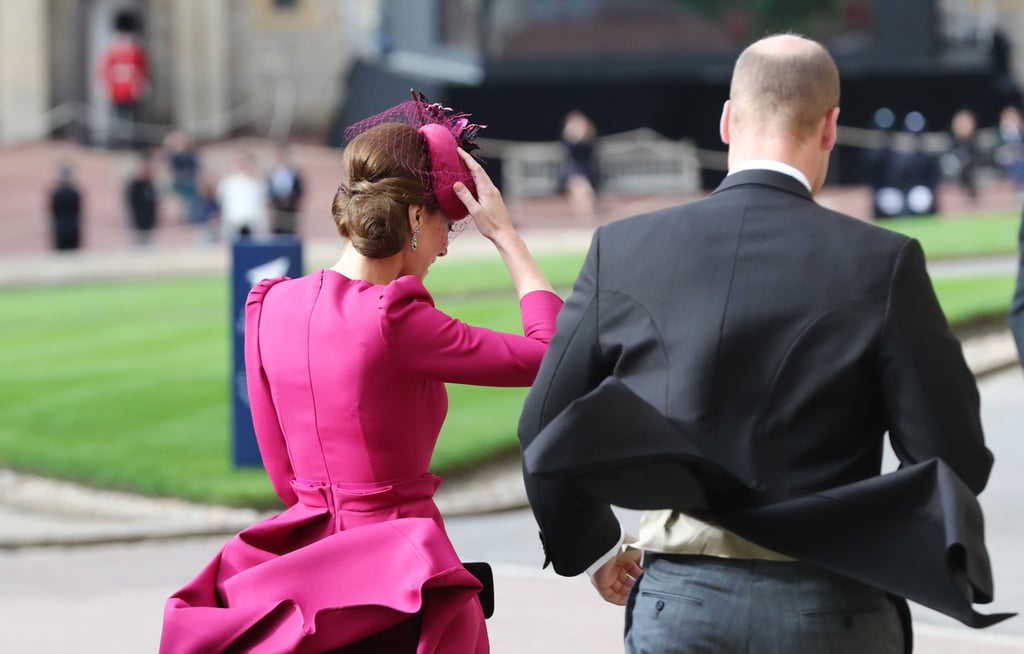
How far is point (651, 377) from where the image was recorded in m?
2.95

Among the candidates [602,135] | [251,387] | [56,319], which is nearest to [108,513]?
[251,387]

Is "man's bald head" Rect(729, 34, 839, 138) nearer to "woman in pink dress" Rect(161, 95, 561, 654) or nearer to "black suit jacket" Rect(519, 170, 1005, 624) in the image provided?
"black suit jacket" Rect(519, 170, 1005, 624)

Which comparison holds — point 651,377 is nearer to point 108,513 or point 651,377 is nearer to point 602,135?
point 108,513

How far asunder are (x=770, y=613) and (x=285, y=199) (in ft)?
87.4

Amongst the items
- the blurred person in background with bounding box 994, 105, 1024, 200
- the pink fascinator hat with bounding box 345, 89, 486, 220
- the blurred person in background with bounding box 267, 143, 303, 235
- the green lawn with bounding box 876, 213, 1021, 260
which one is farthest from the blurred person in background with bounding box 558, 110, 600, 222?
the pink fascinator hat with bounding box 345, 89, 486, 220

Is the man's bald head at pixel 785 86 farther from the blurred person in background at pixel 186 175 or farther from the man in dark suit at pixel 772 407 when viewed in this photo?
the blurred person in background at pixel 186 175

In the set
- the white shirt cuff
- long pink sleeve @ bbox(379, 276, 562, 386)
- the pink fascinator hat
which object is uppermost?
the pink fascinator hat

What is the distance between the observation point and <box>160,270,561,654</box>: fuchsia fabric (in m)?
3.26

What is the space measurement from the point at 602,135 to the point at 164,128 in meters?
15.3

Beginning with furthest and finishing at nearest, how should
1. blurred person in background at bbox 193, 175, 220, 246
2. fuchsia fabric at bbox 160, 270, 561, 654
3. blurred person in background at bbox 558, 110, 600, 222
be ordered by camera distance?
blurred person in background at bbox 193, 175, 220, 246 < blurred person in background at bbox 558, 110, 600, 222 < fuchsia fabric at bbox 160, 270, 561, 654

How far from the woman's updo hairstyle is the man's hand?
803mm

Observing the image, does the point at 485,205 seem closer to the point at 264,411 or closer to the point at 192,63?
the point at 264,411

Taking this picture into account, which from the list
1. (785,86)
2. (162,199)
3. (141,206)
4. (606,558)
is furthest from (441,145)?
(162,199)

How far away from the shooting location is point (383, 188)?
344 centimetres
